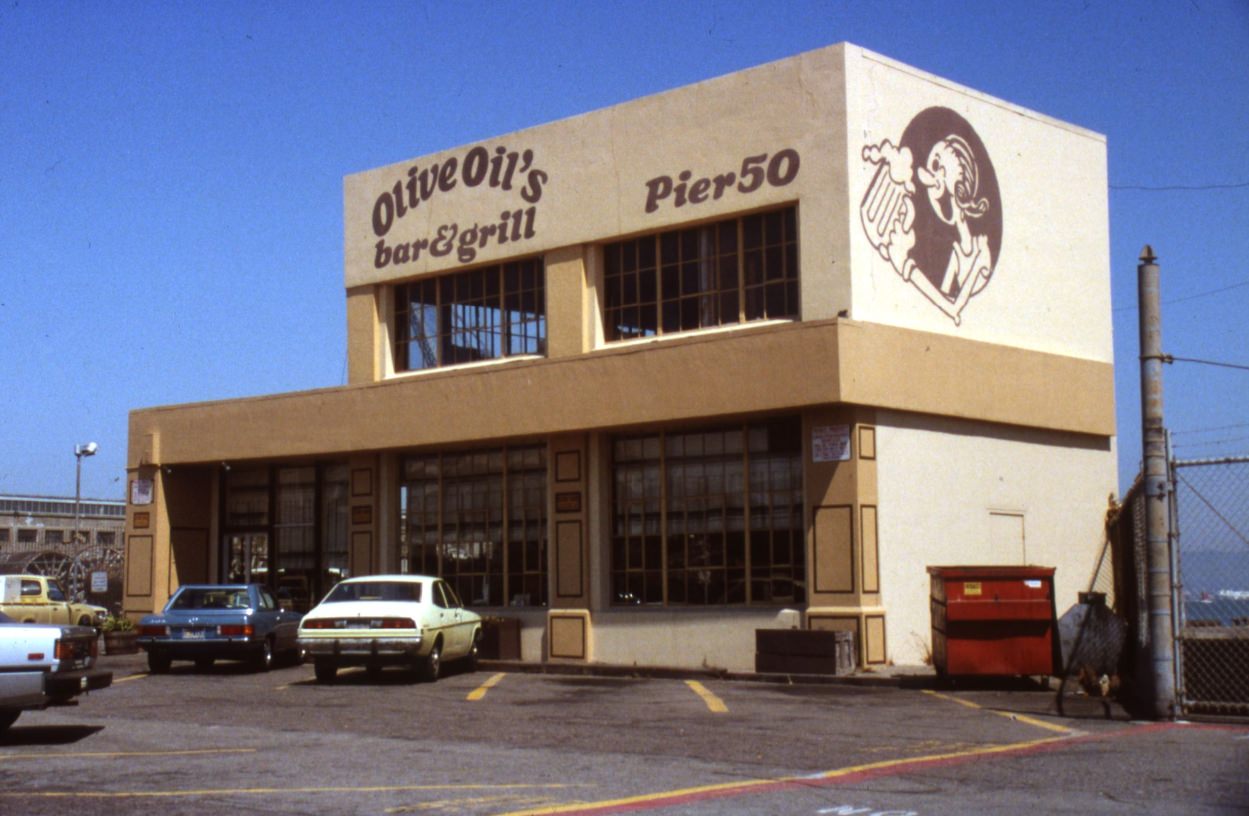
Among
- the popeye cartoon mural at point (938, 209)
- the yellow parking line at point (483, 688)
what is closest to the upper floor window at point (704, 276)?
the popeye cartoon mural at point (938, 209)

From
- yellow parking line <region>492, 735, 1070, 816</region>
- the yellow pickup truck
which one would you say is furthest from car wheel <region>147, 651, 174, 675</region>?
yellow parking line <region>492, 735, 1070, 816</region>

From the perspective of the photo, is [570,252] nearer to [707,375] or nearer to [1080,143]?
[707,375]

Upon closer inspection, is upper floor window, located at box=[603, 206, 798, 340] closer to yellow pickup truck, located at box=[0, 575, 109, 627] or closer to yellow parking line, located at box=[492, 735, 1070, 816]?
yellow parking line, located at box=[492, 735, 1070, 816]

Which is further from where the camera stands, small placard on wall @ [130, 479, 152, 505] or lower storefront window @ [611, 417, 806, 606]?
small placard on wall @ [130, 479, 152, 505]


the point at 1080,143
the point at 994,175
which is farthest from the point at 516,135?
the point at 1080,143

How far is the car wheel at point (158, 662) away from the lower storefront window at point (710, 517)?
7.23m

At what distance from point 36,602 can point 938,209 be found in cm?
2038

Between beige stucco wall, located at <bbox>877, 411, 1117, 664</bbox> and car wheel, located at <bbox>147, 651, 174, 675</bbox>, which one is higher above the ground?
beige stucco wall, located at <bbox>877, 411, 1117, 664</bbox>

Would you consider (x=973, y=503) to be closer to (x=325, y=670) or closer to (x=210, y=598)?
(x=325, y=670)

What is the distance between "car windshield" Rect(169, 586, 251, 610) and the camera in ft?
81.8

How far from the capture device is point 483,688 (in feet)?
69.8

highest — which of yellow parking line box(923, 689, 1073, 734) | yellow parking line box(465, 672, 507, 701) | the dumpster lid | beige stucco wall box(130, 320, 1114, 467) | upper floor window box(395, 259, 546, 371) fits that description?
upper floor window box(395, 259, 546, 371)

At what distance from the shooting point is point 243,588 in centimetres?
2517

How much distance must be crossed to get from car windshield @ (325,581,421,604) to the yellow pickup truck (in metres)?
11.1
